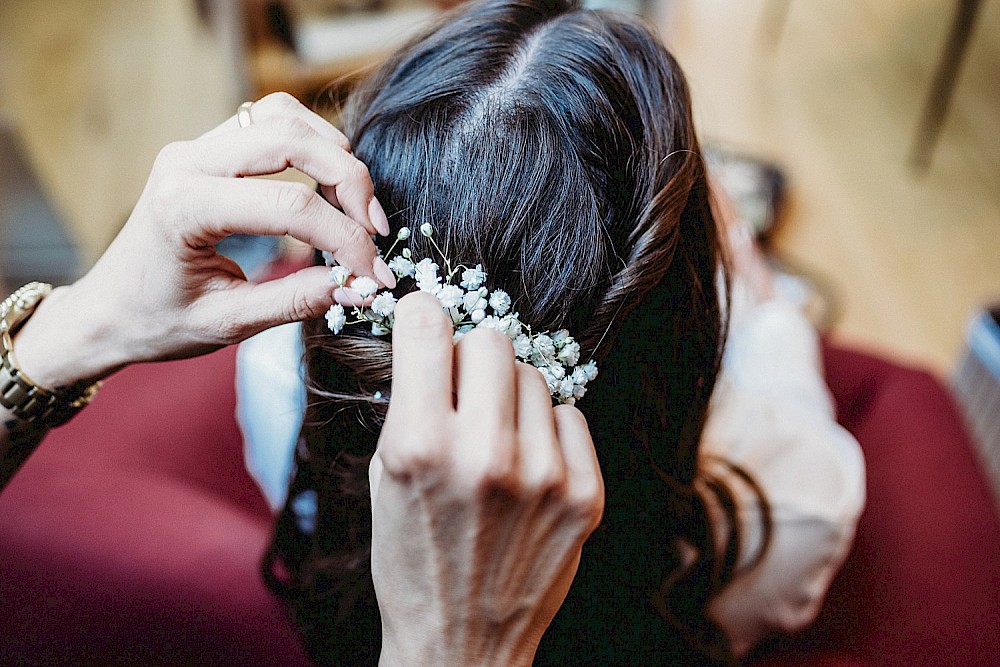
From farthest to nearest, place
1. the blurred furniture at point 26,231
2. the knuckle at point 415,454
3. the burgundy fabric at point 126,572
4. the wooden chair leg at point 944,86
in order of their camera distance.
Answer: the wooden chair leg at point 944,86
the blurred furniture at point 26,231
the burgundy fabric at point 126,572
the knuckle at point 415,454

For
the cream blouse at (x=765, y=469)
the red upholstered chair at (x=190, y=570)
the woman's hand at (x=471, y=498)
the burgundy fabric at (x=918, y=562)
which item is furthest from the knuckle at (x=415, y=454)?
the burgundy fabric at (x=918, y=562)

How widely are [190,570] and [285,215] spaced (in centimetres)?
48

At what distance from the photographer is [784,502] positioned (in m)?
0.80

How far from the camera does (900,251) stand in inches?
89.7

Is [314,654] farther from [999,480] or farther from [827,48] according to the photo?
[827,48]

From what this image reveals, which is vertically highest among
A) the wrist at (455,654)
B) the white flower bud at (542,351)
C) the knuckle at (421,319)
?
Result: the knuckle at (421,319)

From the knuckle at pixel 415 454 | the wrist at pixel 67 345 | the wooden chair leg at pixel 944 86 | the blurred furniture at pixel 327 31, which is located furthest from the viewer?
the blurred furniture at pixel 327 31

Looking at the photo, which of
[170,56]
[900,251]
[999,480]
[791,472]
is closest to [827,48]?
[900,251]

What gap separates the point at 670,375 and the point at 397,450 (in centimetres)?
37

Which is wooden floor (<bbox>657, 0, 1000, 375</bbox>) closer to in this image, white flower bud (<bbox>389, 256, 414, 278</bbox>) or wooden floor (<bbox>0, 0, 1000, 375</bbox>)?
wooden floor (<bbox>0, 0, 1000, 375</bbox>)

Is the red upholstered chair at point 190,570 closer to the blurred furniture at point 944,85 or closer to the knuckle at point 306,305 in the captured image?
the knuckle at point 306,305

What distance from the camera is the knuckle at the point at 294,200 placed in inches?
20.3

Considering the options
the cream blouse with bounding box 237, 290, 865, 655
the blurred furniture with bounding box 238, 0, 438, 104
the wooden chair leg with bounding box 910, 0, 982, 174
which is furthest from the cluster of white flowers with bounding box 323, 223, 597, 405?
the wooden chair leg with bounding box 910, 0, 982, 174

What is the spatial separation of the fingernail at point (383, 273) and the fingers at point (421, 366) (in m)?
0.08
